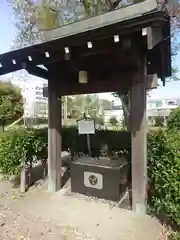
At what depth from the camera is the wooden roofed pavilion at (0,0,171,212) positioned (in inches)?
119

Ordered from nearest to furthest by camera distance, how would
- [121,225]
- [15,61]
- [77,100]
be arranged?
[121,225] → [15,61] → [77,100]

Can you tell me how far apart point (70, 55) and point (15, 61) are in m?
0.98

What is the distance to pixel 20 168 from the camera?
4559 mm

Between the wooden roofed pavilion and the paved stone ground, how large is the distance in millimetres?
372

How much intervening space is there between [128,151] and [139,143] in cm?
120

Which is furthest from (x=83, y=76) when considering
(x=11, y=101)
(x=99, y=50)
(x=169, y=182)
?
(x=11, y=101)

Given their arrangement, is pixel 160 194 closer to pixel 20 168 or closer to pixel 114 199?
pixel 114 199

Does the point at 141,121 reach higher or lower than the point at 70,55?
lower

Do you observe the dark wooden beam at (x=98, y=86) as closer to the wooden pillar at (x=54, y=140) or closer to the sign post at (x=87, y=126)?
the wooden pillar at (x=54, y=140)

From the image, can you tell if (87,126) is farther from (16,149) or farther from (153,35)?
(153,35)

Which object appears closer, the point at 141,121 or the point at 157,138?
the point at 141,121

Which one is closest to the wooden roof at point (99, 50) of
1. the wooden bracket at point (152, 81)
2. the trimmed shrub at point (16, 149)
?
the wooden bracket at point (152, 81)

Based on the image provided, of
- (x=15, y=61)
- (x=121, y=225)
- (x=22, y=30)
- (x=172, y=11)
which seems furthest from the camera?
(x=22, y=30)

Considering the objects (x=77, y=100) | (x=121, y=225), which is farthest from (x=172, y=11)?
(x=77, y=100)
